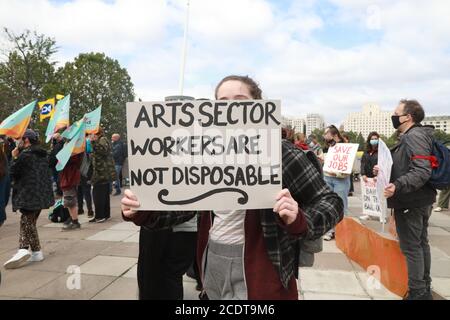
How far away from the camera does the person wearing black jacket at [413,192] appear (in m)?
3.21

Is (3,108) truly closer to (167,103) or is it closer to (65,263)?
(65,263)

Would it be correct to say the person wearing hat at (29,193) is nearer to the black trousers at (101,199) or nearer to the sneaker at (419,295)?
the black trousers at (101,199)

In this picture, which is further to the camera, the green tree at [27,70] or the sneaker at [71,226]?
the green tree at [27,70]

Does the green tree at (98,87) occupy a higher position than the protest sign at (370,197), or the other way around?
the green tree at (98,87)

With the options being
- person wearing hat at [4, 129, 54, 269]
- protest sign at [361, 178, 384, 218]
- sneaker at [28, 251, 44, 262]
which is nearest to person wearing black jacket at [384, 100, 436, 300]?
protest sign at [361, 178, 384, 218]

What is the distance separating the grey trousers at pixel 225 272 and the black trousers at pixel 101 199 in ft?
20.9

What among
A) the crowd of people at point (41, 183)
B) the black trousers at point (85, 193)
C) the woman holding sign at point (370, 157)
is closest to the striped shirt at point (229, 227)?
the crowd of people at point (41, 183)

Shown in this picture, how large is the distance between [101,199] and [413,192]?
6.40 m

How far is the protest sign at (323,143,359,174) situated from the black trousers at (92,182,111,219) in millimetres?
4757

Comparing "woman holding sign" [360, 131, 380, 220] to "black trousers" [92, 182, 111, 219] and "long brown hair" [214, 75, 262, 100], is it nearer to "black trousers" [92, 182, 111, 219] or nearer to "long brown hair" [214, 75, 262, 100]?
"long brown hair" [214, 75, 262, 100]

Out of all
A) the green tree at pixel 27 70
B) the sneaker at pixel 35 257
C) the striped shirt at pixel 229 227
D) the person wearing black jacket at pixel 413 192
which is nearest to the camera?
the striped shirt at pixel 229 227

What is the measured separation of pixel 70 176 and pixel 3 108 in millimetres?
23144

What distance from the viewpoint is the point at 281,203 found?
1530mm
